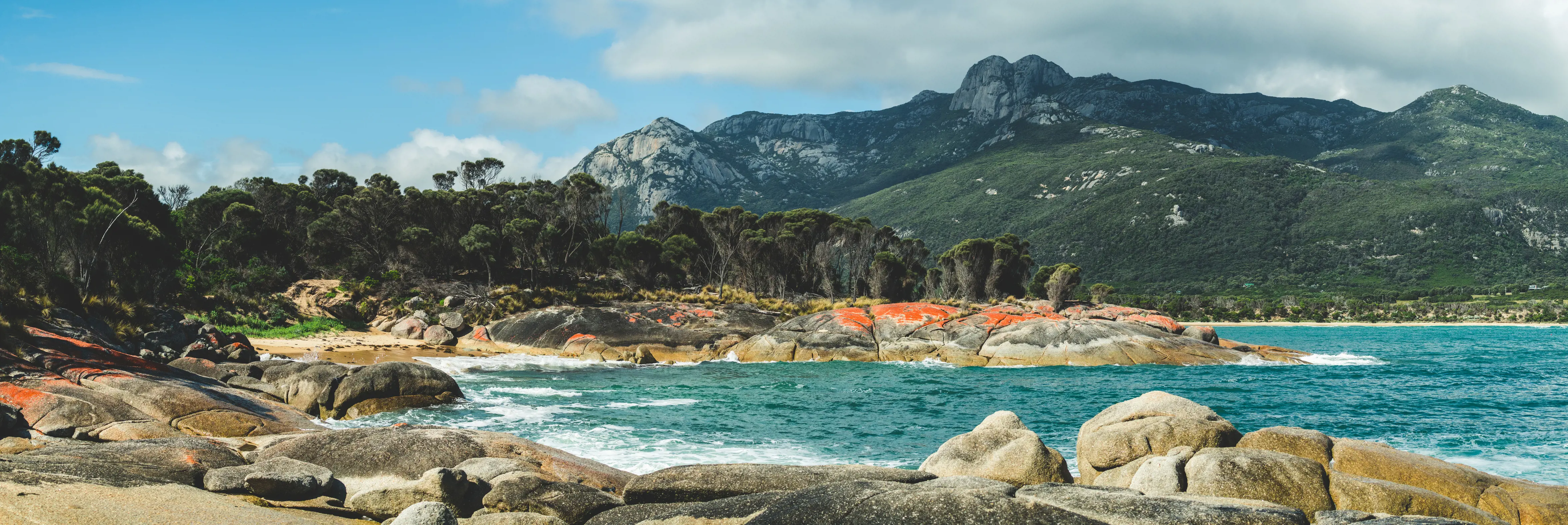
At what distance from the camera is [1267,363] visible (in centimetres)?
3941

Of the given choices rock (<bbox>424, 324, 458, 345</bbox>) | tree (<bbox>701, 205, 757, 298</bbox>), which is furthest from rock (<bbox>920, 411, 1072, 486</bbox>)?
tree (<bbox>701, 205, 757, 298</bbox>)

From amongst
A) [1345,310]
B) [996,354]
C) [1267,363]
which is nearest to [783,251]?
[996,354]

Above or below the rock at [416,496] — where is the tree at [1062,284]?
above

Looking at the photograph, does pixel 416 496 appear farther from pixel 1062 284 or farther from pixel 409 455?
pixel 1062 284

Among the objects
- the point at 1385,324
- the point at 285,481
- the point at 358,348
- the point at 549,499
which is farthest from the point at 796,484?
the point at 1385,324

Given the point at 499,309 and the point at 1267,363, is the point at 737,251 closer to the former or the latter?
the point at 499,309

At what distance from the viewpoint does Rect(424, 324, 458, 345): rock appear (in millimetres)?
41750

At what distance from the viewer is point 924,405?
81.6ft

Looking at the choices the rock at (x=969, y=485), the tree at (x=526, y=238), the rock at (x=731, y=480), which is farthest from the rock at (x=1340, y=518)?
the tree at (x=526, y=238)

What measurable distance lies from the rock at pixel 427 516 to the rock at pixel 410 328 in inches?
1577

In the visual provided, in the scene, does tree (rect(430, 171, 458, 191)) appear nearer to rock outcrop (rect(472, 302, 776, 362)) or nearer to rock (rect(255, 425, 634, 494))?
rock outcrop (rect(472, 302, 776, 362))

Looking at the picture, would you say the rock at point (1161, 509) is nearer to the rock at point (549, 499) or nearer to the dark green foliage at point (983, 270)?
the rock at point (549, 499)

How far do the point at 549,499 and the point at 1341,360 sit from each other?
1894 inches

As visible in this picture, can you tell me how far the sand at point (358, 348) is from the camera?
3194 cm
